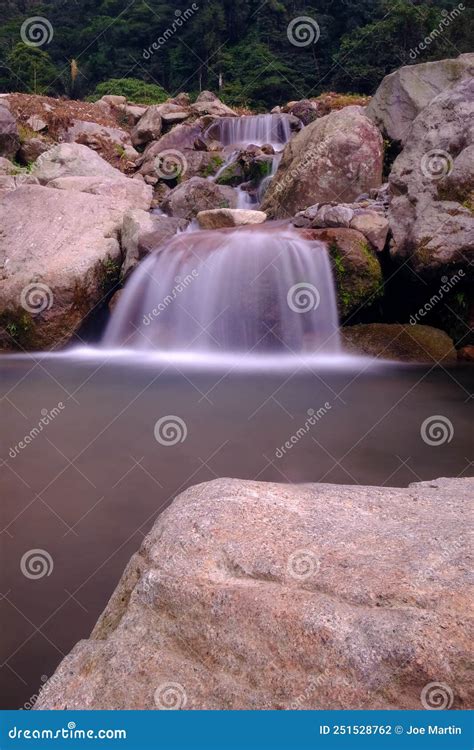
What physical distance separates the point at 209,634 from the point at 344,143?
10714 millimetres

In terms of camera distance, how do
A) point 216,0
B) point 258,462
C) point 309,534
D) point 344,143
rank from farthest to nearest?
point 216,0 → point 344,143 → point 258,462 → point 309,534

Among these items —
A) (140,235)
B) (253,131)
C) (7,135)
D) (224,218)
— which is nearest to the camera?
(140,235)

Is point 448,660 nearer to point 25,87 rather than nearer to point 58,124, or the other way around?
point 58,124

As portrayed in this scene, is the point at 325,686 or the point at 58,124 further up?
the point at 58,124

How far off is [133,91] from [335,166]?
23096mm

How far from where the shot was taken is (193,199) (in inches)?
503

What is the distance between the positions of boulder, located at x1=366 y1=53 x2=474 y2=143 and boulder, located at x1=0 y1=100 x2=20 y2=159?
29.4ft

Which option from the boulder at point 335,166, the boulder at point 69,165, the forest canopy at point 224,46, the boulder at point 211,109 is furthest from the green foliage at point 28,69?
the boulder at point 335,166

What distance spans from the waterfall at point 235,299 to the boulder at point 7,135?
862cm

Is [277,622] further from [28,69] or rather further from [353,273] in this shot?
[28,69]

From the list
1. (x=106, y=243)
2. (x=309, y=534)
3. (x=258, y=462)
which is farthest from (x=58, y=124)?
(x=309, y=534)

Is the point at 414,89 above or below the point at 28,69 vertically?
below

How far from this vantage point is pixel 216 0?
113 ft

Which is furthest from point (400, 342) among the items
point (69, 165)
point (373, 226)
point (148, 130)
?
point (148, 130)
